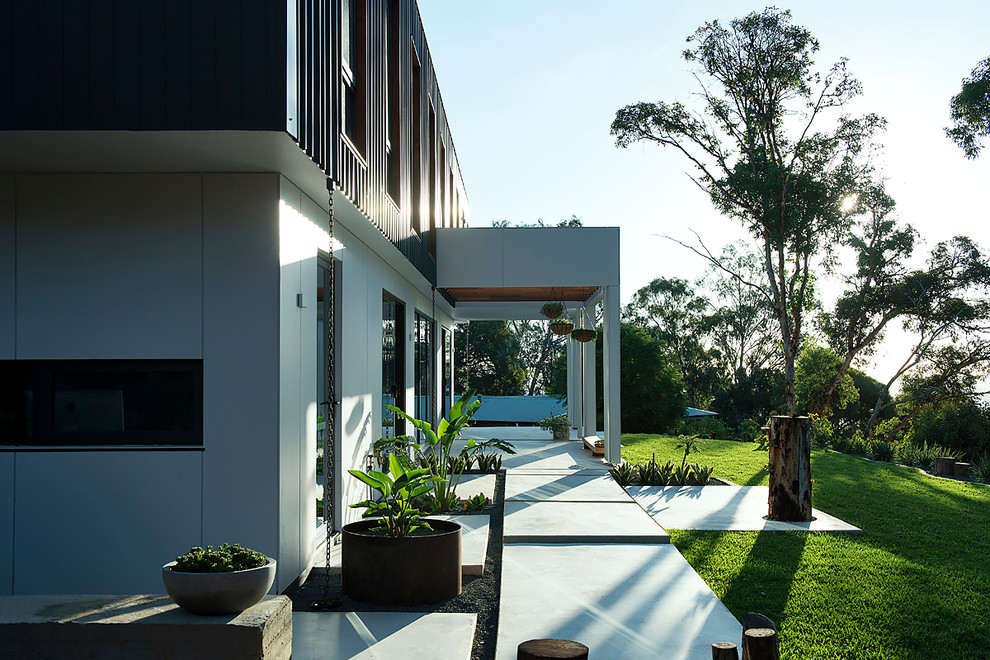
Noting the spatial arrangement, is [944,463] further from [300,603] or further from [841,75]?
[300,603]

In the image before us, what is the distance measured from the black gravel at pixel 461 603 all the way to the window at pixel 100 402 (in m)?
1.24

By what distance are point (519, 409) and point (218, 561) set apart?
23049 millimetres

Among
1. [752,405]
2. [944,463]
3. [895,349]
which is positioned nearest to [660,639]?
[944,463]

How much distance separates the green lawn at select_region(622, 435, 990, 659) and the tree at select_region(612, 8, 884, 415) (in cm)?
1048

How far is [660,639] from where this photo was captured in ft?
13.6

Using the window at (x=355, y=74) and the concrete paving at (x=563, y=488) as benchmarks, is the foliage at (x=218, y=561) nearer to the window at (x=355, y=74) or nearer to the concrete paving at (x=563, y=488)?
the window at (x=355, y=74)

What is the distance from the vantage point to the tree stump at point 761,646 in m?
2.66

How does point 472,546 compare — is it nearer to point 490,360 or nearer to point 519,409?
point 519,409

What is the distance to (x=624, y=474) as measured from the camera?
10.2m

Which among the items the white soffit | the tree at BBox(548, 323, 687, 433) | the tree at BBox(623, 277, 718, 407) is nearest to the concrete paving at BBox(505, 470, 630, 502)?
the white soffit

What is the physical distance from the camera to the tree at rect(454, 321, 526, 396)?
39094 millimetres

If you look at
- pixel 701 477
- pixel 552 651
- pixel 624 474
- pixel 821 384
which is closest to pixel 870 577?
pixel 552 651

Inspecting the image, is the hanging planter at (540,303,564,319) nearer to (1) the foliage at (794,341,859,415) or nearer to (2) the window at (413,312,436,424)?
(2) the window at (413,312,436,424)

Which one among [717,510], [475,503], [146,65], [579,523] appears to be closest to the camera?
[146,65]
